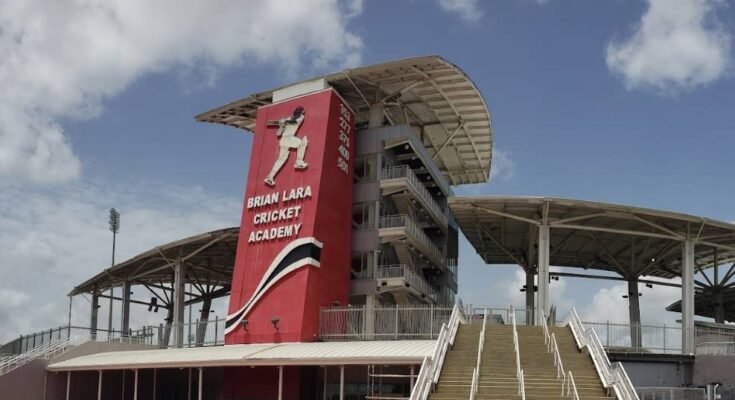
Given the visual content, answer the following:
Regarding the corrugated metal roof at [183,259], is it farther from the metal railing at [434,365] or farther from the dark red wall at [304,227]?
the metal railing at [434,365]

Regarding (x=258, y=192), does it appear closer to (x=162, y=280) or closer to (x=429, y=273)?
(x=429, y=273)

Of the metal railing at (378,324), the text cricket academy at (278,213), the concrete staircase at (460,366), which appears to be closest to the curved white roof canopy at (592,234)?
the metal railing at (378,324)

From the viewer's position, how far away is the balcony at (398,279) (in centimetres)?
4456

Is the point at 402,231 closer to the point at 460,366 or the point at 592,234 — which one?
the point at 592,234

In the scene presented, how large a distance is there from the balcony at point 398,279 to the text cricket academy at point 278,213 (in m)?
5.43

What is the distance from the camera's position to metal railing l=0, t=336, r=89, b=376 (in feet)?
146

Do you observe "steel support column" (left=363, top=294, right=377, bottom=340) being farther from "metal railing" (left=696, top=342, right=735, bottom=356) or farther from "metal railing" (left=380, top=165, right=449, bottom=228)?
"metal railing" (left=696, top=342, right=735, bottom=356)

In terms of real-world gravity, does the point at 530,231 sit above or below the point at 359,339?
above

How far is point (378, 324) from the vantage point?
42.9 meters

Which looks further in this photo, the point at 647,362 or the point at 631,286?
the point at 631,286

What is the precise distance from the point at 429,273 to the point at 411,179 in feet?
36.3

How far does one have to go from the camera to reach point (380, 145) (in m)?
46.7

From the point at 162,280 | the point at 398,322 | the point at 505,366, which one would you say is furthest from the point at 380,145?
the point at 162,280

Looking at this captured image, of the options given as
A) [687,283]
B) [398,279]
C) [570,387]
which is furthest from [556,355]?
[687,283]
